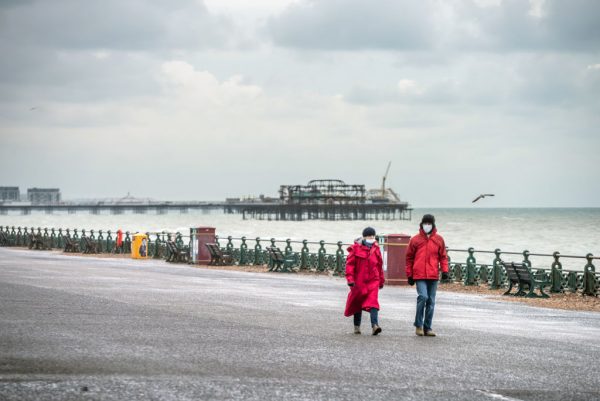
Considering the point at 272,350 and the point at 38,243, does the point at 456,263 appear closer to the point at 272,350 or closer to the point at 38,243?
the point at 272,350

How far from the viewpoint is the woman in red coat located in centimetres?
1471

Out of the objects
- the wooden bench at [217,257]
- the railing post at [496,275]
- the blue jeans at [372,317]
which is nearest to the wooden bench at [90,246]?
the wooden bench at [217,257]

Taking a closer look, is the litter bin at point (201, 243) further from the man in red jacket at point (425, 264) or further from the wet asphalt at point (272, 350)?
the man in red jacket at point (425, 264)

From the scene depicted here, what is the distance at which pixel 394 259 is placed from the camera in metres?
28.7

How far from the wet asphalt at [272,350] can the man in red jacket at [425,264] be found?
0.43 m

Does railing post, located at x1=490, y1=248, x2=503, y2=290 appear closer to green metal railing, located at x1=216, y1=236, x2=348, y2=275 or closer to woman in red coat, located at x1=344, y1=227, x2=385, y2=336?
green metal railing, located at x1=216, y1=236, x2=348, y2=275

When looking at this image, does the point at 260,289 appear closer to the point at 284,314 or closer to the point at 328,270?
the point at 284,314

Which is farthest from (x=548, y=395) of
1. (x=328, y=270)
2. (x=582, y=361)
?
(x=328, y=270)

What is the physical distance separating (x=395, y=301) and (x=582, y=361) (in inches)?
396

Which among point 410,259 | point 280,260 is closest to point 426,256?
point 410,259

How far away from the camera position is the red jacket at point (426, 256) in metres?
14.9

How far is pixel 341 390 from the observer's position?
9648mm

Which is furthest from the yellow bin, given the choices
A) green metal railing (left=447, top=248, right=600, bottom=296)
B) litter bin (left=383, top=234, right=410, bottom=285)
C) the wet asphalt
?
the wet asphalt

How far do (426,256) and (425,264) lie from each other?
0.12m
